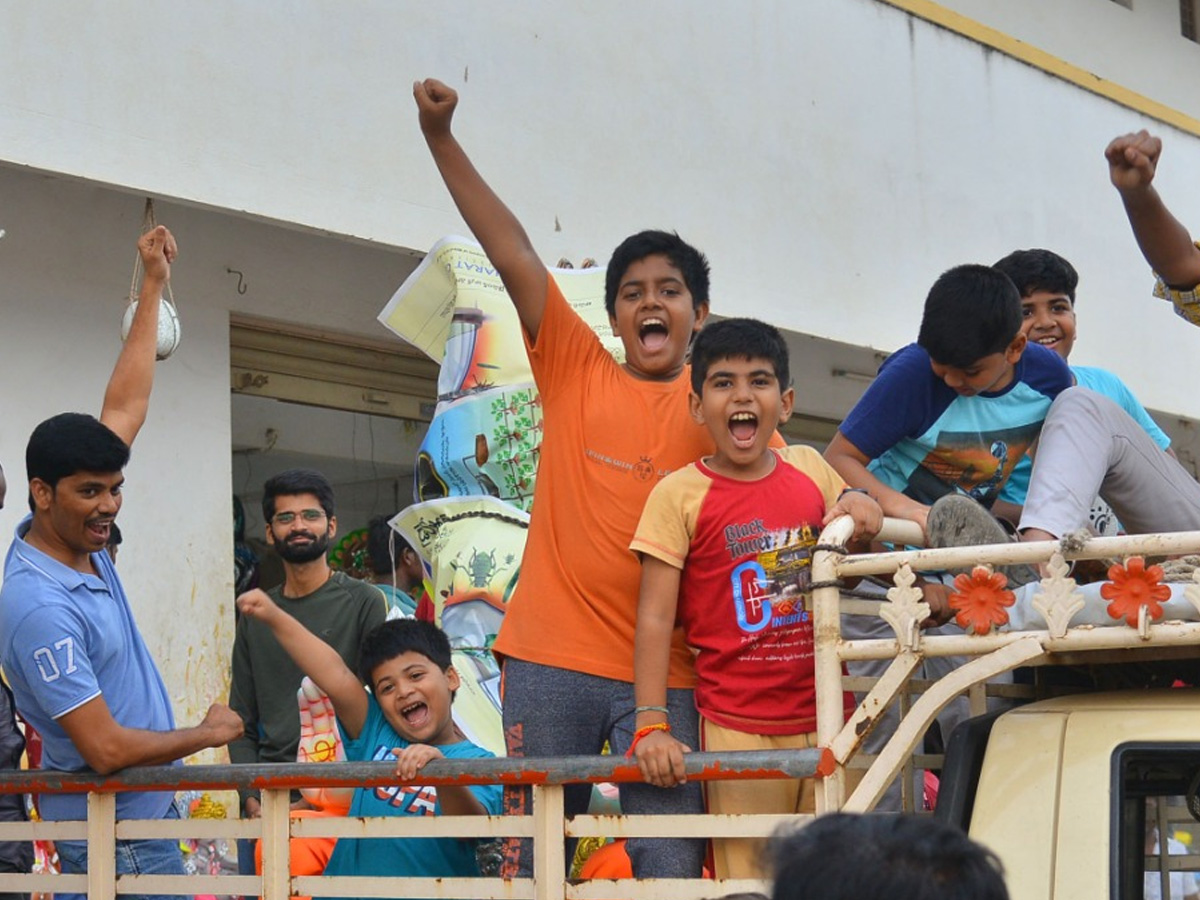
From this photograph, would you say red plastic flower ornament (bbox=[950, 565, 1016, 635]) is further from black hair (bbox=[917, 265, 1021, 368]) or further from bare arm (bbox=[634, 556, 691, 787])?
black hair (bbox=[917, 265, 1021, 368])

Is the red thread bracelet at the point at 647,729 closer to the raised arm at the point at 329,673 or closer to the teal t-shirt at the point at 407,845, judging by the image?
the teal t-shirt at the point at 407,845

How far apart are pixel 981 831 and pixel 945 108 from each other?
7.22 metres

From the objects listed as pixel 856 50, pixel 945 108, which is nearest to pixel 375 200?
pixel 856 50

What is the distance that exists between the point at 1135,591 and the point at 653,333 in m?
1.20

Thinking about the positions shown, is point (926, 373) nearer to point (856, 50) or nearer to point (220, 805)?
point (220, 805)

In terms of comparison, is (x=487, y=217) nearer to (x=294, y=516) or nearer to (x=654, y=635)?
(x=654, y=635)

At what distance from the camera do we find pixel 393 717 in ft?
12.3

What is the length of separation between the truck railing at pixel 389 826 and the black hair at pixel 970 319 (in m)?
1.04

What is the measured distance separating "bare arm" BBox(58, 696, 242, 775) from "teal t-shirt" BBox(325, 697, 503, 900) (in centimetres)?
37

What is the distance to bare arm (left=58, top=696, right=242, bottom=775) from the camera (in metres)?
3.38

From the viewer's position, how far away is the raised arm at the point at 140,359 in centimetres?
417

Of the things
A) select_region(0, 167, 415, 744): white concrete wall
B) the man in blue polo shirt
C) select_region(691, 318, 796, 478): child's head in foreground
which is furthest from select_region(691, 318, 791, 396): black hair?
select_region(0, 167, 415, 744): white concrete wall

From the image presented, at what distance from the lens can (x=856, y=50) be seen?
8594 millimetres

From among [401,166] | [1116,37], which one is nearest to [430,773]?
[401,166]
